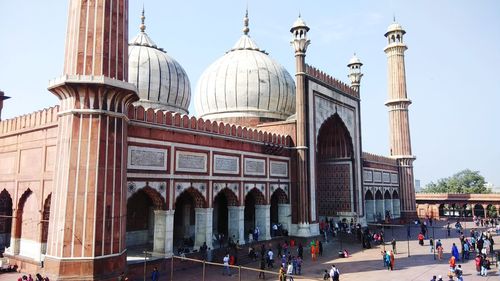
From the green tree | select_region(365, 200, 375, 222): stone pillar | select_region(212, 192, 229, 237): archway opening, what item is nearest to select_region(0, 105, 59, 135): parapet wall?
select_region(212, 192, 229, 237): archway opening

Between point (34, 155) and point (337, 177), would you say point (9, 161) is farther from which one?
point (337, 177)

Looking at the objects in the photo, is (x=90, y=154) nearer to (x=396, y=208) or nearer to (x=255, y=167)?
(x=255, y=167)

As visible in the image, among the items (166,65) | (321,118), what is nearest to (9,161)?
(166,65)

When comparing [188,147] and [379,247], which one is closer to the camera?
[188,147]

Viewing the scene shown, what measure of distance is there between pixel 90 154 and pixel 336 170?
1710 cm

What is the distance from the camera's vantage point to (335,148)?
24.0m

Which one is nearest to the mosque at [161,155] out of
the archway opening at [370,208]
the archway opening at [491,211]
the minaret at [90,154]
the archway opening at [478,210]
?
the minaret at [90,154]

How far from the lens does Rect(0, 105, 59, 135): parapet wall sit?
1205cm

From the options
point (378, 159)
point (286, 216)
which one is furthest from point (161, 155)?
point (378, 159)

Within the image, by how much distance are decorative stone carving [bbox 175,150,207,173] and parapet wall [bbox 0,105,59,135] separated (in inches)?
159

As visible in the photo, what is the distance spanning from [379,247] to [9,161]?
639 inches

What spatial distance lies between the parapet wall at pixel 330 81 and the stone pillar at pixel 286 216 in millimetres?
6730

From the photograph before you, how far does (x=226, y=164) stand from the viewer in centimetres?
1523

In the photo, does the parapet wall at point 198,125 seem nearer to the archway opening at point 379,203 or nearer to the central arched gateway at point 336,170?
the central arched gateway at point 336,170
